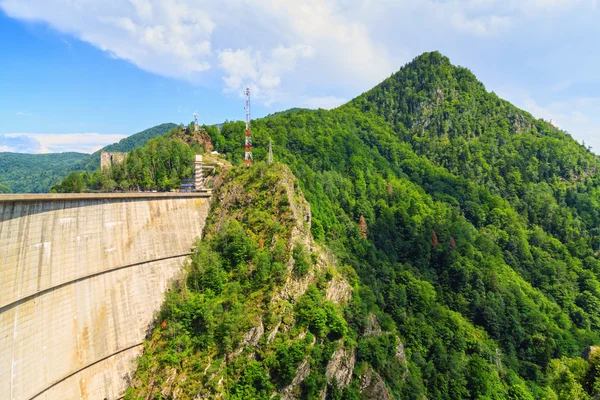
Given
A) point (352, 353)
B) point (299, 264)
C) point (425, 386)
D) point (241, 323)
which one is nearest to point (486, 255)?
point (425, 386)

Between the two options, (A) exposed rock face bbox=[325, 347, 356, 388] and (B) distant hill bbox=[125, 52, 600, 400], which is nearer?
(B) distant hill bbox=[125, 52, 600, 400]

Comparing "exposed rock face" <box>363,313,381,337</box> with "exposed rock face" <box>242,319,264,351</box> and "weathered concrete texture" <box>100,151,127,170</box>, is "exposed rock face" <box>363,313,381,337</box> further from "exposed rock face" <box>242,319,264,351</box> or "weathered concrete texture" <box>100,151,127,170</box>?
"weathered concrete texture" <box>100,151,127,170</box>

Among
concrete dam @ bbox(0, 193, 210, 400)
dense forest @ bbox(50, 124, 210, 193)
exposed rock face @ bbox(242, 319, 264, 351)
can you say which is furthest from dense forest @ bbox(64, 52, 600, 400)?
dense forest @ bbox(50, 124, 210, 193)

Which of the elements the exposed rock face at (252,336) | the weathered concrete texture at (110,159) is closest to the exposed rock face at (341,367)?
the exposed rock face at (252,336)

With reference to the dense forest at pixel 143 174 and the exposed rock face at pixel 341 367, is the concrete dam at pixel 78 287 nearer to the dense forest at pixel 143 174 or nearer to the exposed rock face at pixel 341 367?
the dense forest at pixel 143 174

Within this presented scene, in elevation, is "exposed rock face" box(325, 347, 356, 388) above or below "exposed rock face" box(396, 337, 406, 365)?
above

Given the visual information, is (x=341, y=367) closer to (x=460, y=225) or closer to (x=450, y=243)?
(x=450, y=243)

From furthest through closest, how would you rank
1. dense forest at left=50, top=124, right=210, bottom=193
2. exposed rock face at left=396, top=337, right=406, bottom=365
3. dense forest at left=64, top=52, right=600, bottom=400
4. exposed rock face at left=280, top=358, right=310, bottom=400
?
dense forest at left=50, top=124, right=210, bottom=193 < exposed rock face at left=396, top=337, right=406, bottom=365 < dense forest at left=64, top=52, right=600, bottom=400 < exposed rock face at left=280, top=358, right=310, bottom=400
